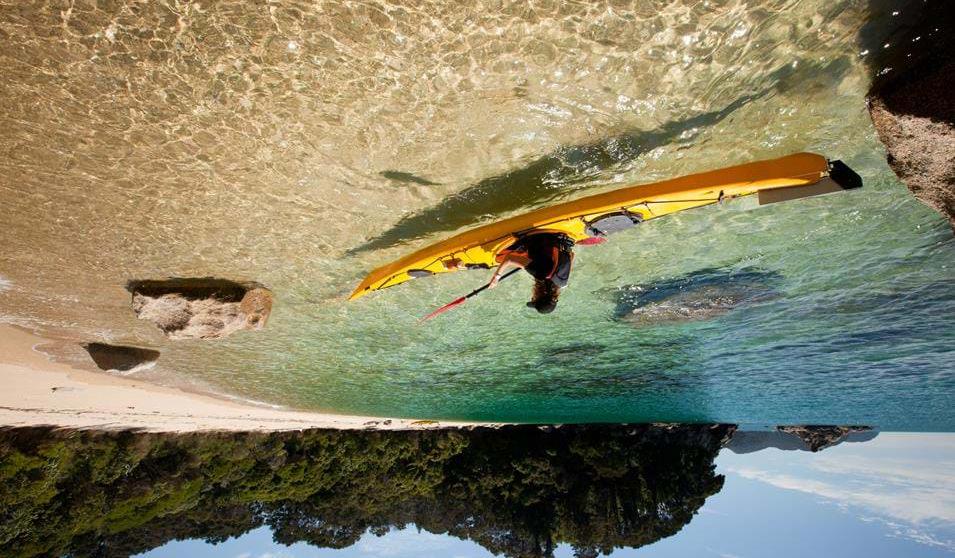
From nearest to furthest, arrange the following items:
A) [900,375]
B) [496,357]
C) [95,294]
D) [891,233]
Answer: [891,233]
[95,294]
[496,357]
[900,375]

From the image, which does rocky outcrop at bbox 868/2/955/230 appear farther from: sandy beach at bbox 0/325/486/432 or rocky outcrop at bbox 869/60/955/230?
sandy beach at bbox 0/325/486/432

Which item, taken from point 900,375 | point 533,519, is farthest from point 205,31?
point 533,519

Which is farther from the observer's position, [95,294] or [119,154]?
[95,294]

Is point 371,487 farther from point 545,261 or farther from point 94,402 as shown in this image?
point 545,261

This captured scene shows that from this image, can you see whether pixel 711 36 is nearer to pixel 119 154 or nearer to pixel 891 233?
pixel 891 233

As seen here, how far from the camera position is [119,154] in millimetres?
2963

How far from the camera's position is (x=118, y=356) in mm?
6156

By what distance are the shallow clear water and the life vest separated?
429 millimetres

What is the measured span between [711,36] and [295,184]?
296cm

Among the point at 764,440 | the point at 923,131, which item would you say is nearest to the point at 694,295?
the point at 923,131

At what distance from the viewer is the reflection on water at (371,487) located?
10.6 meters

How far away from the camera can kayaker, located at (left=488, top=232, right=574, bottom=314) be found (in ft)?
10.9

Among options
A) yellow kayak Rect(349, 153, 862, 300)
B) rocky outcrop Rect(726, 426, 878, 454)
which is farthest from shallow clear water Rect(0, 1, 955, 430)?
rocky outcrop Rect(726, 426, 878, 454)

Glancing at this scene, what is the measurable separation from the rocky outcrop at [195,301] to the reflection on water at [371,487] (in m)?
7.83
